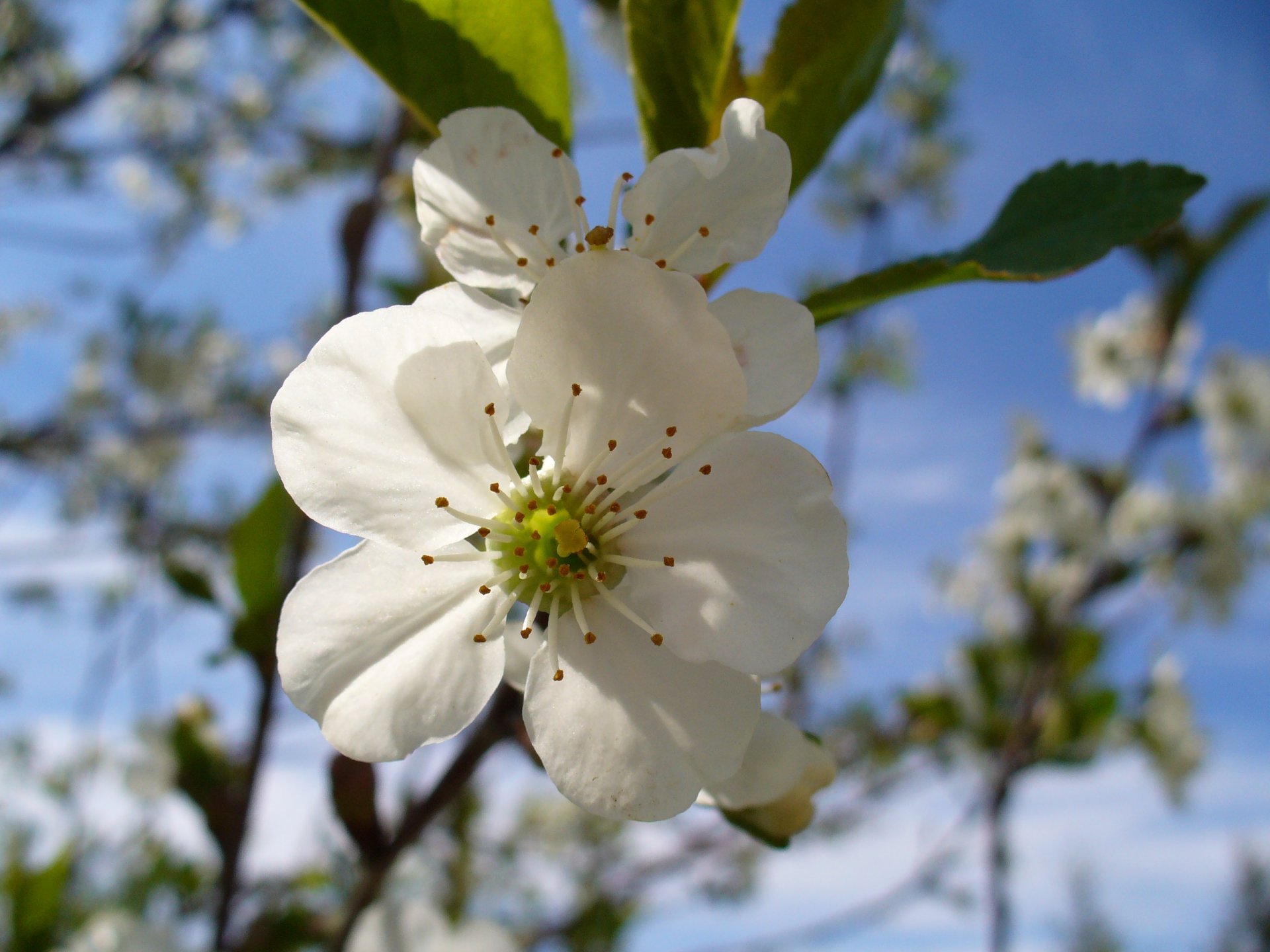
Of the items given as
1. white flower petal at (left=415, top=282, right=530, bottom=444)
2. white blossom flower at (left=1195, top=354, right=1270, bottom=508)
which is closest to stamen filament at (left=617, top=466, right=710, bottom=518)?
white flower petal at (left=415, top=282, right=530, bottom=444)

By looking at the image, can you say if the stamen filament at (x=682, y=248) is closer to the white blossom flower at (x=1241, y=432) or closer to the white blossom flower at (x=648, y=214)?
the white blossom flower at (x=648, y=214)

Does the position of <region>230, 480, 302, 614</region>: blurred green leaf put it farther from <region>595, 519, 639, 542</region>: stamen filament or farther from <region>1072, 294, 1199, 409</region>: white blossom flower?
<region>1072, 294, 1199, 409</region>: white blossom flower

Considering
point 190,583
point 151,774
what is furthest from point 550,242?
point 151,774

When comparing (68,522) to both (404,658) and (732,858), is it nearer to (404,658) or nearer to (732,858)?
(732,858)

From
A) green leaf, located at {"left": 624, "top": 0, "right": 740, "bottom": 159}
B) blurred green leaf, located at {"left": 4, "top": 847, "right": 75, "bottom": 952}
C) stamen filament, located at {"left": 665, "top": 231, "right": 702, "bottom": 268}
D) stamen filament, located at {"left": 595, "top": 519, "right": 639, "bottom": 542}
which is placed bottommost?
blurred green leaf, located at {"left": 4, "top": 847, "right": 75, "bottom": 952}

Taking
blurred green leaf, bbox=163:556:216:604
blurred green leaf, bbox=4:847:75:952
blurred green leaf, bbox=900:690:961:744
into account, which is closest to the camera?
blurred green leaf, bbox=163:556:216:604

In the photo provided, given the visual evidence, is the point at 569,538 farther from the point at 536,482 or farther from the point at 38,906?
the point at 38,906

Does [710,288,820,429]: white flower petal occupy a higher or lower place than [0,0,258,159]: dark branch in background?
lower
